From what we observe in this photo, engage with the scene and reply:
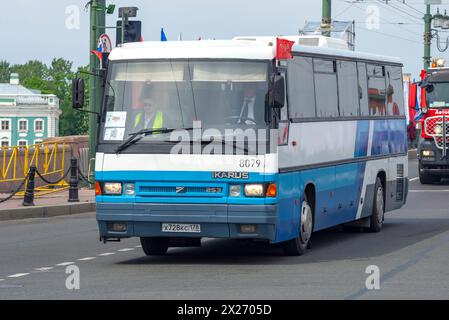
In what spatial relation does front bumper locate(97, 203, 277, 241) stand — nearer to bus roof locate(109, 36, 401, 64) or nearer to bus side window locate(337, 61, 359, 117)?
bus roof locate(109, 36, 401, 64)

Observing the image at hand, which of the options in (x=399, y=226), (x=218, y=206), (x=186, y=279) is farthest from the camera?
(x=399, y=226)

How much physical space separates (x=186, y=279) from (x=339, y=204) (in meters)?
5.26

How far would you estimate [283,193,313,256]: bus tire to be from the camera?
17281mm

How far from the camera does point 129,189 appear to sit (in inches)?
640

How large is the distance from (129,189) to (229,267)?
Answer: 151cm

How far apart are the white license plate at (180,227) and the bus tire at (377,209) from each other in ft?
20.3

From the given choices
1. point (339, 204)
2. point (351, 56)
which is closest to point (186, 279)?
point (339, 204)

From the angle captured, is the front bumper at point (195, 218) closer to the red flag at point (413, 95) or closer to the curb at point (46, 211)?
the curb at point (46, 211)

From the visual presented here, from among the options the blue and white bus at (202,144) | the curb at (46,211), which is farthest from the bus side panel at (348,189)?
the curb at (46,211)

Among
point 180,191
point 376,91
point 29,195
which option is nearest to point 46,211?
point 29,195

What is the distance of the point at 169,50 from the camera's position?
1636 cm
